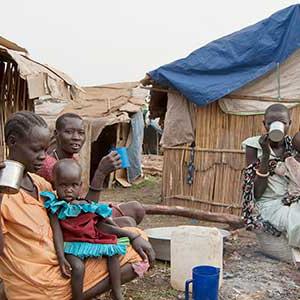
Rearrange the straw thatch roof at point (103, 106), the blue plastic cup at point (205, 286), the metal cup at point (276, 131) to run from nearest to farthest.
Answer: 1. the blue plastic cup at point (205, 286)
2. the metal cup at point (276, 131)
3. the straw thatch roof at point (103, 106)

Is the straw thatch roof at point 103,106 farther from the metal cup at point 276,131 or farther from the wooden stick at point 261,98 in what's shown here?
the metal cup at point 276,131

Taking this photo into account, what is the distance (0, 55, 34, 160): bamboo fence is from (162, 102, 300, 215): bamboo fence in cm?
261

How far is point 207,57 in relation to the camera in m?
6.89

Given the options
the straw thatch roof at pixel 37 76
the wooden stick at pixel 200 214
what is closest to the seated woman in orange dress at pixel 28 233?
the wooden stick at pixel 200 214

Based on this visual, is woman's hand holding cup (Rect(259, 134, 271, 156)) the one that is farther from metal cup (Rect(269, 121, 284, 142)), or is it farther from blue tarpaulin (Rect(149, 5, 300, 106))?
blue tarpaulin (Rect(149, 5, 300, 106))

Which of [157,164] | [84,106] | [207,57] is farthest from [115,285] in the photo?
[157,164]

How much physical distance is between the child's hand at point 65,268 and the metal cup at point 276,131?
200 cm

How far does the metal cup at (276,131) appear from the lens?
382 centimetres

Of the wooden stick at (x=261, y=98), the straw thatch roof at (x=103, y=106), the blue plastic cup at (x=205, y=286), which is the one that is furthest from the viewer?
the straw thatch roof at (x=103, y=106)

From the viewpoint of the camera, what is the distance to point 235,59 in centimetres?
668

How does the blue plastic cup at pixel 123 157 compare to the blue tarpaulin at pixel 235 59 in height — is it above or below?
below

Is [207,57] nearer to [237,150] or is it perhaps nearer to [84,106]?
[237,150]

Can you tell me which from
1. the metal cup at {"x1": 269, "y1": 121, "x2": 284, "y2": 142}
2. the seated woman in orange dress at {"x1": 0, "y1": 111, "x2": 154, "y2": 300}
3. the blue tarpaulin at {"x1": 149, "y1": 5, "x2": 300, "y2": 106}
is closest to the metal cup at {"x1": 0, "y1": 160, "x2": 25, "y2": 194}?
the seated woman in orange dress at {"x1": 0, "y1": 111, "x2": 154, "y2": 300}

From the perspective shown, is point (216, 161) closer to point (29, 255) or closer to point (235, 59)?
point (235, 59)
